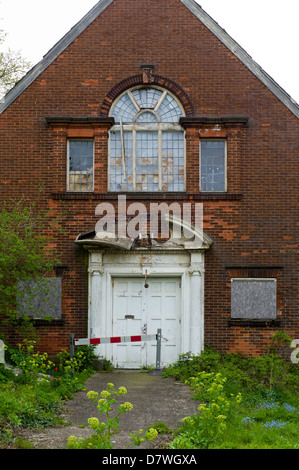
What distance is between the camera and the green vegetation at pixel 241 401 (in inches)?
261

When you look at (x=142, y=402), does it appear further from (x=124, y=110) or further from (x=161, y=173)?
(x=124, y=110)

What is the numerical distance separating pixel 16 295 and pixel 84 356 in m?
1.94

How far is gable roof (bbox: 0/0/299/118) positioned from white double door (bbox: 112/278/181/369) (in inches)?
191

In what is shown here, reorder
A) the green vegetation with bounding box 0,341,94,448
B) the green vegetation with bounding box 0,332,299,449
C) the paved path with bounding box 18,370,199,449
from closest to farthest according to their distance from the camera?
the green vegetation with bounding box 0,332,299,449
the paved path with bounding box 18,370,199,449
the green vegetation with bounding box 0,341,94,448

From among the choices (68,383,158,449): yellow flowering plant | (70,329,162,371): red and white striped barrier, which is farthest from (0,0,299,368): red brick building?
(68,383,158,449): yellow flowering plant

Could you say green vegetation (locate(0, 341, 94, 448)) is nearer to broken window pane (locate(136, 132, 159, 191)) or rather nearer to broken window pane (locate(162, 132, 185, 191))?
broken window pane (locate(136, 132, 159, 191))

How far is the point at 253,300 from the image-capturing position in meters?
12.4

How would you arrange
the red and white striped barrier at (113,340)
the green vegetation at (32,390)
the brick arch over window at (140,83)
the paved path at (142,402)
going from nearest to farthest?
the green vegetation at (32,390)
the paved path at (142,402)
the red and white striped barrier at (113,340)
the brick arch over window at (140,83)

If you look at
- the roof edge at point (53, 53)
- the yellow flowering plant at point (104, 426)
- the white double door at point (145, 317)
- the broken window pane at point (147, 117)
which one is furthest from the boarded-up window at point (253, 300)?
the yellow flowering plant at point (104, 426)

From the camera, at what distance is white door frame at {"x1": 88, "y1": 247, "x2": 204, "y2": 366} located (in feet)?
40.0

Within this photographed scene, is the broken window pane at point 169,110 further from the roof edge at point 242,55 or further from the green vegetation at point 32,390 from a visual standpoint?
the green vegetation at point 32,390

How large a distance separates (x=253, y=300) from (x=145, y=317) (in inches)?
97.0

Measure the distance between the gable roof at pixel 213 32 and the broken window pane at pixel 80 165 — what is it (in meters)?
1.76

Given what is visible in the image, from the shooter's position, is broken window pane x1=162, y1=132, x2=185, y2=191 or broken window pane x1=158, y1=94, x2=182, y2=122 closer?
broken window pane x1=162, y1=132, x2=185, y2=191
